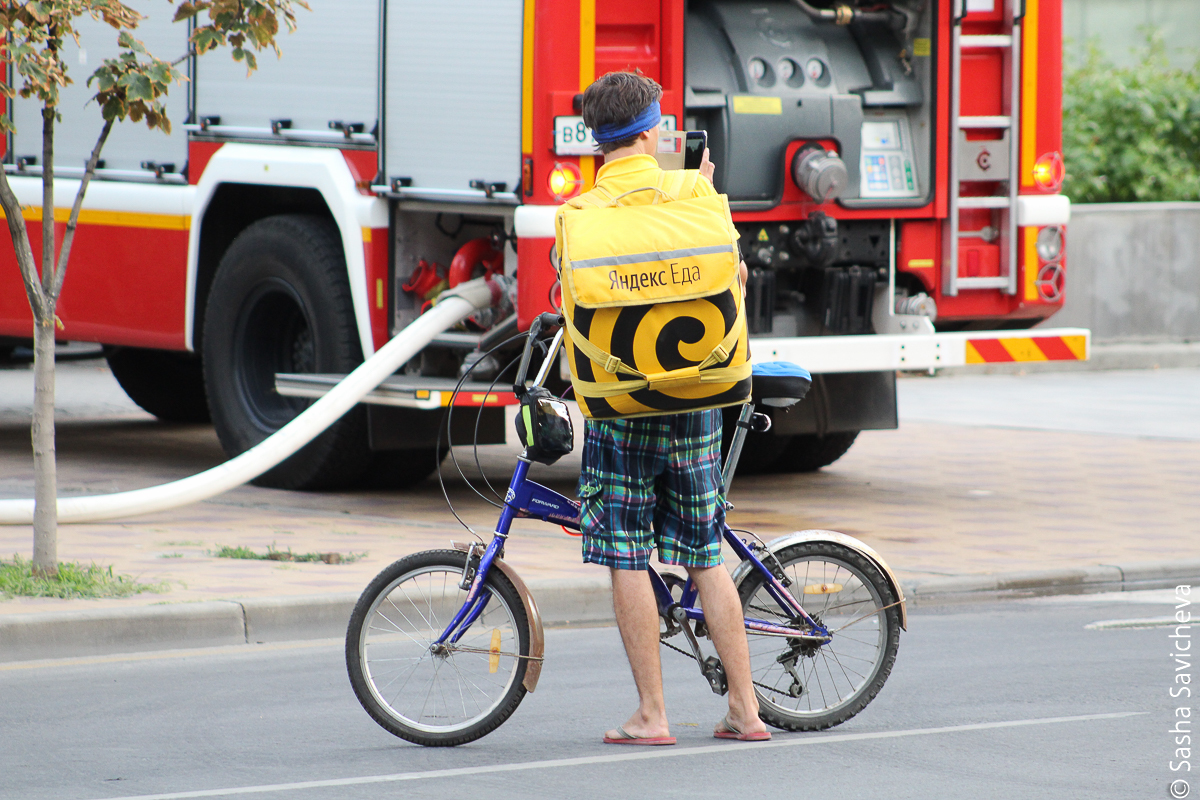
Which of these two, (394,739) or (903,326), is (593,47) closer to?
(903,326)

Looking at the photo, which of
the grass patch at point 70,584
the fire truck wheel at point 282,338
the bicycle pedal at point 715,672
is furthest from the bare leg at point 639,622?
the fire truck wheel at point 282,338

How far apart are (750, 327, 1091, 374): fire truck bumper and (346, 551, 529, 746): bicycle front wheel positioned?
3747 mm

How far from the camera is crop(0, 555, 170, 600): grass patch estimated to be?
7.13 m

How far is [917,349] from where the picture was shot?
31.3 feet

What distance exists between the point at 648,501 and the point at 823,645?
787 millimetres

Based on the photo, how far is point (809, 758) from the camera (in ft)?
17.6

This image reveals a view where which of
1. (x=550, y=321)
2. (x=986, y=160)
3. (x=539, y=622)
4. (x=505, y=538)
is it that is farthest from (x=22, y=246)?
(x=986, y=160)

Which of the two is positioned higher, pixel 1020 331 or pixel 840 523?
pixel 1020 331

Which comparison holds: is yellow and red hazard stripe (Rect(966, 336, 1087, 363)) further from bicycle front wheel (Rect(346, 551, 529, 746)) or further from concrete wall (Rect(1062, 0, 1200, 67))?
concrete wall (Rect(1062, 0, 1200, 67))

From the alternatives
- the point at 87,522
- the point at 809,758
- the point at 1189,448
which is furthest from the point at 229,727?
the point at 1189,448

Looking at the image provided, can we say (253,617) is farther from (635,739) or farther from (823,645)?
(823,645)

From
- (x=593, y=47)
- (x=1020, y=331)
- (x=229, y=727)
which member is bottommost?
(x=229, y=727)

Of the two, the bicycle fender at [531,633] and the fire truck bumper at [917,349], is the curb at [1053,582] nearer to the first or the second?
the fire truck bumper at [917,349]

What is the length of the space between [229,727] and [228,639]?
125 cm
